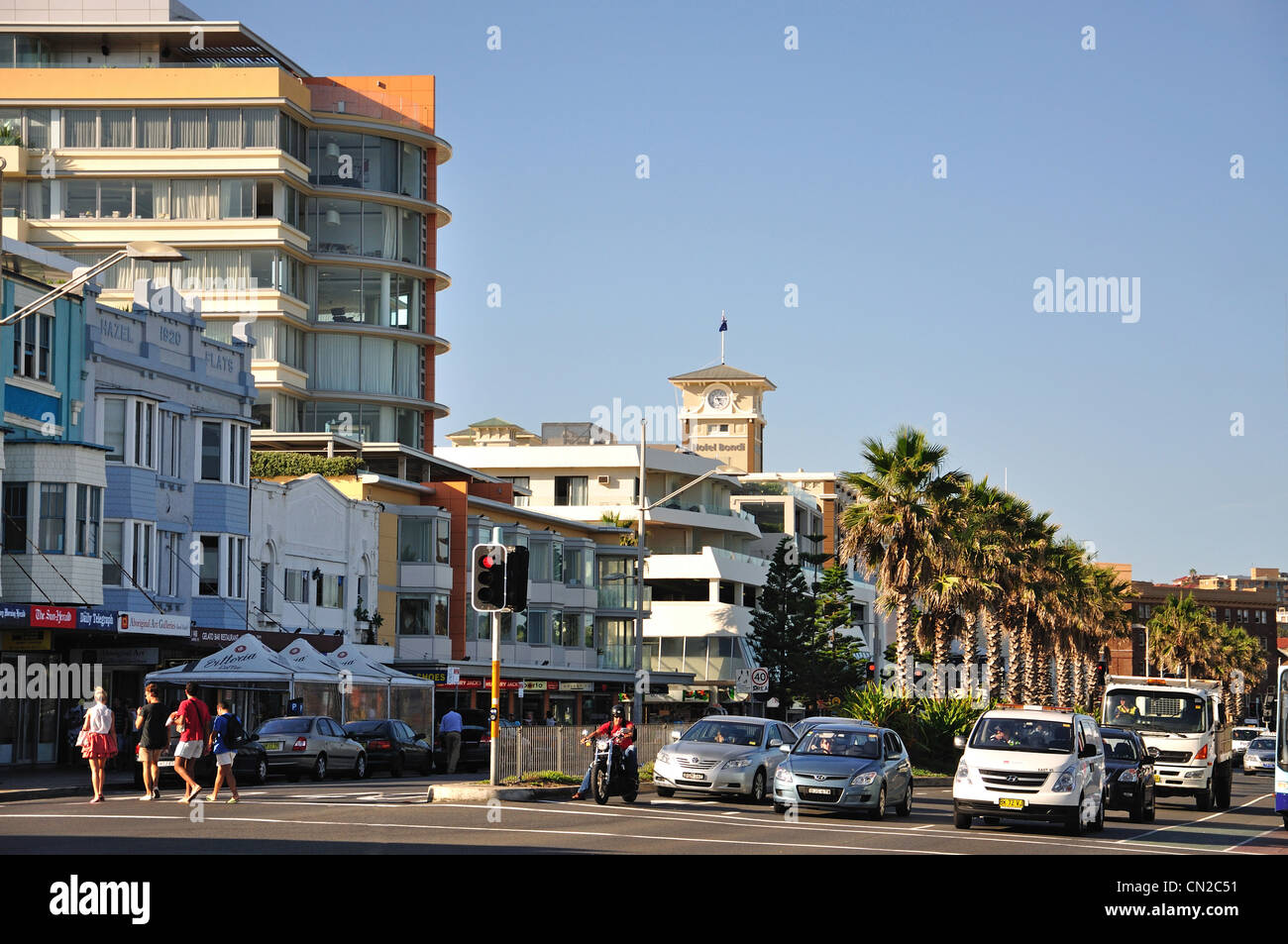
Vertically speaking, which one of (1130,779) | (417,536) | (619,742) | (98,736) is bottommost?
(1130,779)

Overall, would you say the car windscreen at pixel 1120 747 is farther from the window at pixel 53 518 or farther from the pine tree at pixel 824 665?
the pine tree at pixel 824 665

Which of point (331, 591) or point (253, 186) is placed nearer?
point (331, 591)

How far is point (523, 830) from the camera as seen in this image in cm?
2184

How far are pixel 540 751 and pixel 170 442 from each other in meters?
17.9

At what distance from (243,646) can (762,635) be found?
40.7 metres

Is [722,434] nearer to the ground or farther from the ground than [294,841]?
farther from the ground

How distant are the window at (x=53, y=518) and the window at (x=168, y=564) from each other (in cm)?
514

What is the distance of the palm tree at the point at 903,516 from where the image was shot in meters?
51.4

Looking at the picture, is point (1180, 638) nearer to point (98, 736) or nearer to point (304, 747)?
point (304, 747)

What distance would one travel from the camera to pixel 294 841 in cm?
1891

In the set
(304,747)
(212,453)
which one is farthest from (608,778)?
(212,453)

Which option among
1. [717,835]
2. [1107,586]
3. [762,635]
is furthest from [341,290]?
[717,835]
